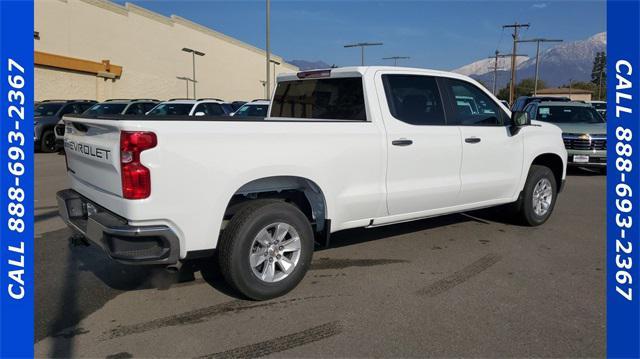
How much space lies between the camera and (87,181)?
4285mm

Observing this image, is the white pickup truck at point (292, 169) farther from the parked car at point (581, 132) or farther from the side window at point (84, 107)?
the side window at point (84, 107)

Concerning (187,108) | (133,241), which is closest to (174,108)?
(187,108)

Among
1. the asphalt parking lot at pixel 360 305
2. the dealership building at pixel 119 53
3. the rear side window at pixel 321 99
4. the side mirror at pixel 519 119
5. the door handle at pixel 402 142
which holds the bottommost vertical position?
the asphalt parking lot at pixel 360 305

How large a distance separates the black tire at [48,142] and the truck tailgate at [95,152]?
13.7 m

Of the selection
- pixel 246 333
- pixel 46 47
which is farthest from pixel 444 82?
pixel 46 47

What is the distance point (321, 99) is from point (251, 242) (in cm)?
210

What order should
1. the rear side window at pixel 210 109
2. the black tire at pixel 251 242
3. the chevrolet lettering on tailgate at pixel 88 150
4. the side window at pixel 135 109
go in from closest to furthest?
the chevrolet lettering on tailgate at pixel 88 150 → the black tire at pixel 251 242 → the rear side window at pixel 210 109 → the side window at pixel 135 109

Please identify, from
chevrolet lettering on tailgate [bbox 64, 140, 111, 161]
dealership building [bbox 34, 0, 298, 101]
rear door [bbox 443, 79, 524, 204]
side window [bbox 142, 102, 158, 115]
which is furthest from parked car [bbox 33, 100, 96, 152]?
dealership building [bbox 34, 0, 298, 101]

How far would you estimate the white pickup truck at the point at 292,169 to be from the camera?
12.0 feet

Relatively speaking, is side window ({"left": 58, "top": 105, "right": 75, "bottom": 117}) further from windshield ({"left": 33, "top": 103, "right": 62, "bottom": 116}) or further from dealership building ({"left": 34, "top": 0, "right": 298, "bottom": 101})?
dealership building ({"left": 34, "top": 0, "right": 298, "bottom": 101})

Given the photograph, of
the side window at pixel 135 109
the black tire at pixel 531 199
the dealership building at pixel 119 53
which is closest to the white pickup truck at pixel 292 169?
the black tire at pixel 531 199

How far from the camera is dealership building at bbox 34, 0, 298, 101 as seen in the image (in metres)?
32.0

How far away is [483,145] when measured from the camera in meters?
5.85

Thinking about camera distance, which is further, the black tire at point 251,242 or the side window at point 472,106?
the side window at point 472,106
